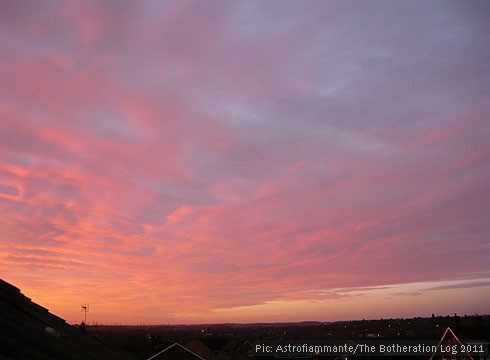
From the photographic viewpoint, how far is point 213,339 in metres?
79.6

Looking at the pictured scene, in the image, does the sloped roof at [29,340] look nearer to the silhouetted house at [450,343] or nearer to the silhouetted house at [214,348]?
the silhouetted house at [450,343]

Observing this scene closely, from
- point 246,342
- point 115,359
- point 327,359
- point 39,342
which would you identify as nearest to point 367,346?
point 327,359

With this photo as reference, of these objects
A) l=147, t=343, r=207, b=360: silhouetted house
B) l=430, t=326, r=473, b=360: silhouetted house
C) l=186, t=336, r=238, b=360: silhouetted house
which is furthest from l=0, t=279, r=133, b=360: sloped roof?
l=186, t=336, r=238, b=360: silhouetted house

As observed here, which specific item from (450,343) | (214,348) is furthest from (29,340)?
(214,348)

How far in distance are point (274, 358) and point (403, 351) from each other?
725 inches

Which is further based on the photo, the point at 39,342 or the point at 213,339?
the point at 213,339

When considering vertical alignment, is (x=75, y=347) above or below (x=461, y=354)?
above

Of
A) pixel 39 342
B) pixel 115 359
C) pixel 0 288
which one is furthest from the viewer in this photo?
pixel 115 359

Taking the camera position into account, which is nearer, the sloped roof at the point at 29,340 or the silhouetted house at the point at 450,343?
the sloped roof at the point at 29,340

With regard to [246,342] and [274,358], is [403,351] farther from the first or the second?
[246,342]

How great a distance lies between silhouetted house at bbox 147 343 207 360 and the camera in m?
47.3

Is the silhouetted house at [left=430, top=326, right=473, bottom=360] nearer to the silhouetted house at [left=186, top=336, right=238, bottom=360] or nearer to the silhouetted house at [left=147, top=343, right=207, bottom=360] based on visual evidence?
the silhouetted house at [left=147, top=343, right=207, bottom=360]

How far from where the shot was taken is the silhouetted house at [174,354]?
1861 inches

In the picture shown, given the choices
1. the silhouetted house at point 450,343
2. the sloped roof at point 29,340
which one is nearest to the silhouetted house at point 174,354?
the silhouetted house at point 450,343
